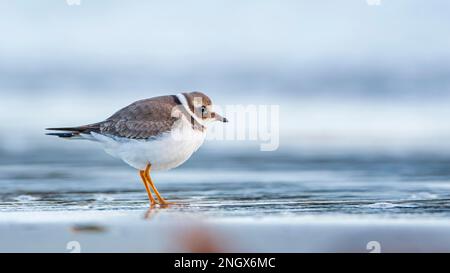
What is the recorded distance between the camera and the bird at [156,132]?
7668 mm

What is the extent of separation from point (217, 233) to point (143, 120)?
2.05 meters

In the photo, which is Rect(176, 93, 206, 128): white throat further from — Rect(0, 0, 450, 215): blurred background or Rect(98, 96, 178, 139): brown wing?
Rect(0, 0, 450, 215): blurred background

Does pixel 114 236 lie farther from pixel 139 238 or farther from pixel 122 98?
pixel 122 98

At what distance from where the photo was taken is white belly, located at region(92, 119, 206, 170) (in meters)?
7.64

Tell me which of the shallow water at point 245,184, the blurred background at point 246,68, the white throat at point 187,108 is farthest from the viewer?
the blurred background at point 246,68

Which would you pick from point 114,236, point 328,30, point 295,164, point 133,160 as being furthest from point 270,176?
point 328,30

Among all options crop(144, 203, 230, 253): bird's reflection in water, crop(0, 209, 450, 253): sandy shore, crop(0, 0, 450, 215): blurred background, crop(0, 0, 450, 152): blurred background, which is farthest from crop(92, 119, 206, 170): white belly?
crop(0, 0, 450, 152): blurred background

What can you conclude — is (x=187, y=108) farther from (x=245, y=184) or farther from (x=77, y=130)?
(x=245, y=184)

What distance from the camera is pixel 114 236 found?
6020 millimetres

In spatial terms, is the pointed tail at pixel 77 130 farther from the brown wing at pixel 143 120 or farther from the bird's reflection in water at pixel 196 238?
the bird's reflection in water at pixel 196 238

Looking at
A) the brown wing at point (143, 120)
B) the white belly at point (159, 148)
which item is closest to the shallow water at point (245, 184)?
the white belly at point (159, 148)

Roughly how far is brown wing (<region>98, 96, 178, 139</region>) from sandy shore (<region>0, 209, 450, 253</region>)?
116 centimetres

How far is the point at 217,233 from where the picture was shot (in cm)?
611

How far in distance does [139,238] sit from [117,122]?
2249 millimetres
